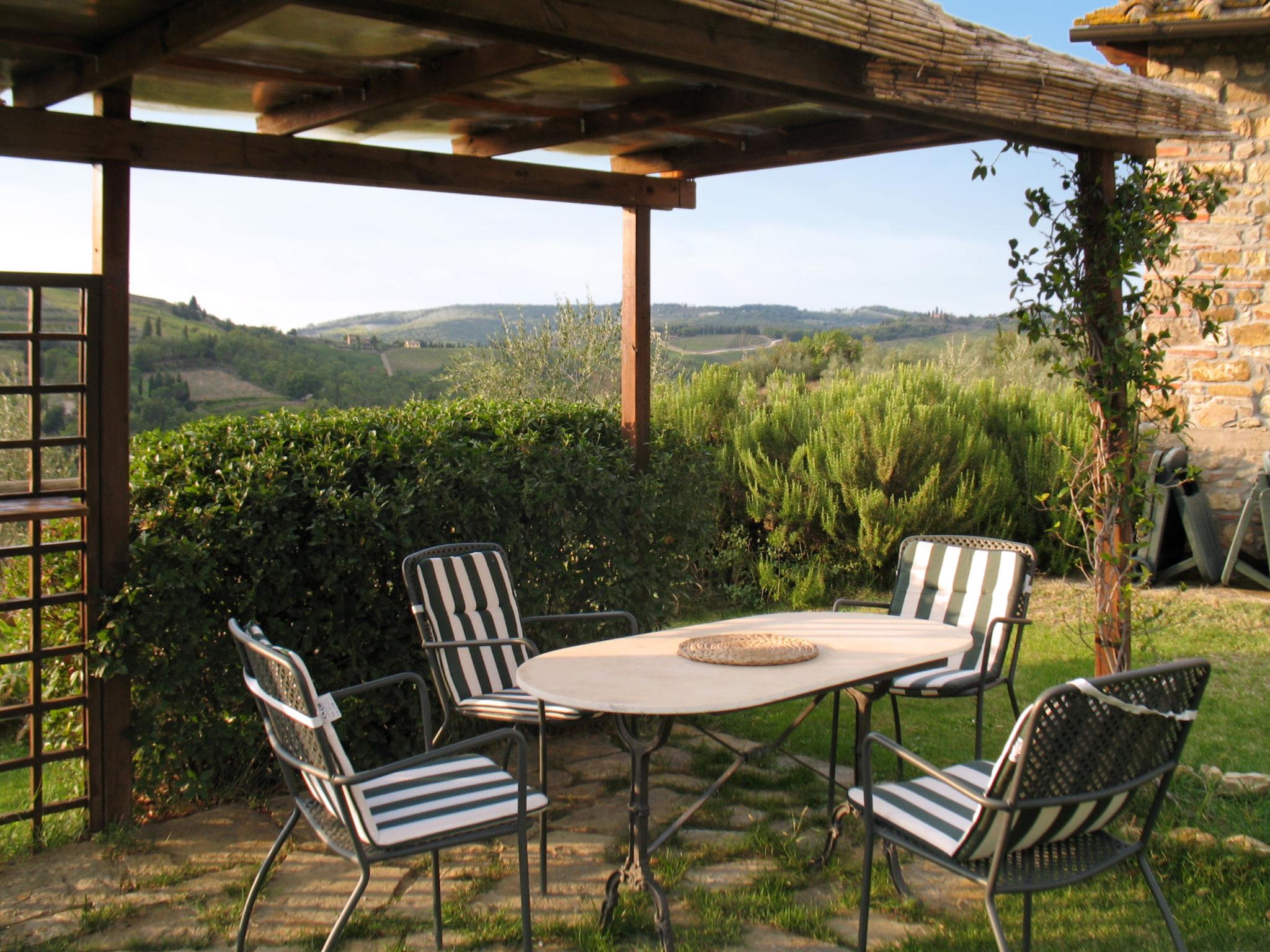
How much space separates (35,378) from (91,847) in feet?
5.33

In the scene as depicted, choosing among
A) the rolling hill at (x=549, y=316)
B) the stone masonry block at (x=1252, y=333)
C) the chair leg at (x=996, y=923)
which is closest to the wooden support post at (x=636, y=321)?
the chair leg at (x=996, y=923)

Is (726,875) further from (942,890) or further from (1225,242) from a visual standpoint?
(1225,242)

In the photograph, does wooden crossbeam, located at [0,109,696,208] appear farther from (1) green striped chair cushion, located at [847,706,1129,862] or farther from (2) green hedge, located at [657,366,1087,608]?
(2) green hedge, located at [657,366,1087,608]

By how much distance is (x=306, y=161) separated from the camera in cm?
421

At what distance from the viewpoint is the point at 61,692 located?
3.91 m

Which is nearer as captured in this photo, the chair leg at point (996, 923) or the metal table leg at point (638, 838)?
the chair leg at point (996, 923)

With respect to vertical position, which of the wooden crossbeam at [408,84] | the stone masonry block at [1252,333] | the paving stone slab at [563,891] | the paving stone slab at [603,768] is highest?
the wooden crossbeam at [408,84]

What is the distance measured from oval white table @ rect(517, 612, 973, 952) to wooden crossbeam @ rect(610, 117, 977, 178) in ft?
6.69

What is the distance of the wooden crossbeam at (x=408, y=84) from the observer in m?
3.52

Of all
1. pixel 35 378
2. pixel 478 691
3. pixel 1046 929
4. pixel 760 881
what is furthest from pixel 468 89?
pixel 1046 929

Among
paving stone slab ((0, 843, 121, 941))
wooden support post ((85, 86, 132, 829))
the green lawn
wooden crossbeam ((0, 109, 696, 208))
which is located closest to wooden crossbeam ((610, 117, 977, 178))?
wooden crossbeam ((0, 109, 696, 208))

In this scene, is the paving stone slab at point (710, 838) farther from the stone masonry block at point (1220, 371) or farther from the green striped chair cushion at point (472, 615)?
the stone masonry block at point (1220, 371)

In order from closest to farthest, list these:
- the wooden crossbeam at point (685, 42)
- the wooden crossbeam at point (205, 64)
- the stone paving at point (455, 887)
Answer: the wooden crossbeam at point (685, 42)
the stone paving at point (455, 887)
the wooden crossbeam at point (205, 64)

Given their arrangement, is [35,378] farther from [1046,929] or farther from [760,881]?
[1046,929]
